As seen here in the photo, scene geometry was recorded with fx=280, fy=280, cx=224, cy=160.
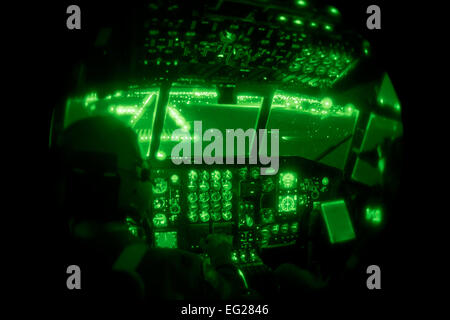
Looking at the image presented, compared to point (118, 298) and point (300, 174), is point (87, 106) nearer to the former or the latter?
point (118, 298)

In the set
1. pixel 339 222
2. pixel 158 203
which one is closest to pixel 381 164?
pixel 339 222

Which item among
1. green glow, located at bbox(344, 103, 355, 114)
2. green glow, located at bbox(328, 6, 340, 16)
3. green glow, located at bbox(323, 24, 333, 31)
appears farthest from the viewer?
green glow, located at bbox(344, 103, 355, 114)

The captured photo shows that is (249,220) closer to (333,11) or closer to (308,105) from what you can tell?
(308,105)

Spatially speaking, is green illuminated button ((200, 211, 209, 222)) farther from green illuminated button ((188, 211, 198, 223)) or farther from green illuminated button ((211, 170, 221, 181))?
green illuminated button ((211, 170, 221, 181))

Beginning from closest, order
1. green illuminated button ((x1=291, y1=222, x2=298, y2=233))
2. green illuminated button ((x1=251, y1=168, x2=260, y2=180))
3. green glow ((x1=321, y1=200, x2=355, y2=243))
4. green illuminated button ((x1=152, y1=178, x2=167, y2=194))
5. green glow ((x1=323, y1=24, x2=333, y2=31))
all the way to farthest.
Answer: green glow ((x1=323, y1=24, x2=333, y2=31)) → green glow ((x1=321, y1=200, x2=355, y2=243)) → green illuminated button ((x1=152, y1=178, x2=167, y2=194)) → green illuminated button ((x1=251, y1=168, x2=260, y2=180)) → green illuminated button ((x1=291, y1=222, x2=298, y2=233))

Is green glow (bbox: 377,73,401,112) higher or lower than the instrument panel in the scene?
higher

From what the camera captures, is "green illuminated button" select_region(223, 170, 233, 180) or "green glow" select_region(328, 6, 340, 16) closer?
"green glow" select_region(328, 6, 340, 16)

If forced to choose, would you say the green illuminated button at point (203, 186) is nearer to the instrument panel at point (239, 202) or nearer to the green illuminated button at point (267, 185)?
the instrument panel at point (239, 202)

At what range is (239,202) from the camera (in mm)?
2135

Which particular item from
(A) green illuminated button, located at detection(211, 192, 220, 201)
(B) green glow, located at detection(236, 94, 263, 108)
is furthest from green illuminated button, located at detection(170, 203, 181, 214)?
(B) green glow, located at detection(236, 94, 263, 108)

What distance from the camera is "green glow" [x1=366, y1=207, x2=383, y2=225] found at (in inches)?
42.8

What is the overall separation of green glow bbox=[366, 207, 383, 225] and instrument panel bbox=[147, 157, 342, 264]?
0.73m

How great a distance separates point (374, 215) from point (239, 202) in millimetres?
1113
